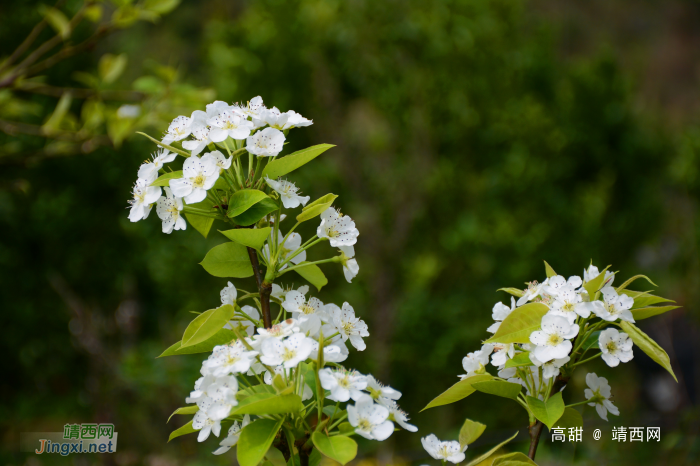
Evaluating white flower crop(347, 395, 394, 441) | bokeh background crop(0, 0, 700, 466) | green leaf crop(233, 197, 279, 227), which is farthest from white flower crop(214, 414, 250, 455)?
→ bokeh background crop(0, 0, 700, 466)

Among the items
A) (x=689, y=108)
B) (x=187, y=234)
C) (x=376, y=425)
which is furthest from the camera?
(x=689, y=108)

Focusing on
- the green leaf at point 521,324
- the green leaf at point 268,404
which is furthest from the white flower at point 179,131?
the green leaf at point 521,324

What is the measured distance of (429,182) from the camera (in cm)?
334

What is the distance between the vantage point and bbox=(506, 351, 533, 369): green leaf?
2.25 feet

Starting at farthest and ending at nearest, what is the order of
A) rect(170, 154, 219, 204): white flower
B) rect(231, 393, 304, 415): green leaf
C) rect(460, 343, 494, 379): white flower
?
rect(460, 343, 494, 379): white flower → rect(170, 154, 219, 204): white flower → rect(231, 393, 304, 415): green leaf

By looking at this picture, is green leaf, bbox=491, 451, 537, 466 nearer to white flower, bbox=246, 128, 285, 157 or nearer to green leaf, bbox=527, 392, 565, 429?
green leaf, bbox=527, 392, 565, 429

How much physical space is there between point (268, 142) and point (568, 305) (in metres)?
0.44

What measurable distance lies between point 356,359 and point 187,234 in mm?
1260

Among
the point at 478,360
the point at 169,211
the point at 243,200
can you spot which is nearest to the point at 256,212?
the point at 243,200

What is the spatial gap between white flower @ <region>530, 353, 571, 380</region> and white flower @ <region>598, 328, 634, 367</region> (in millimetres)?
68

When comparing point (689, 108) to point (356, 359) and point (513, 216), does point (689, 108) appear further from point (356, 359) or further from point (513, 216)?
point (356, 359)

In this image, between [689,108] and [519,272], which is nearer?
[519,272]

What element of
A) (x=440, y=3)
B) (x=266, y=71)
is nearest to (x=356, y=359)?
(x=266, y=71)

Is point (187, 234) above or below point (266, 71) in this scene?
below
